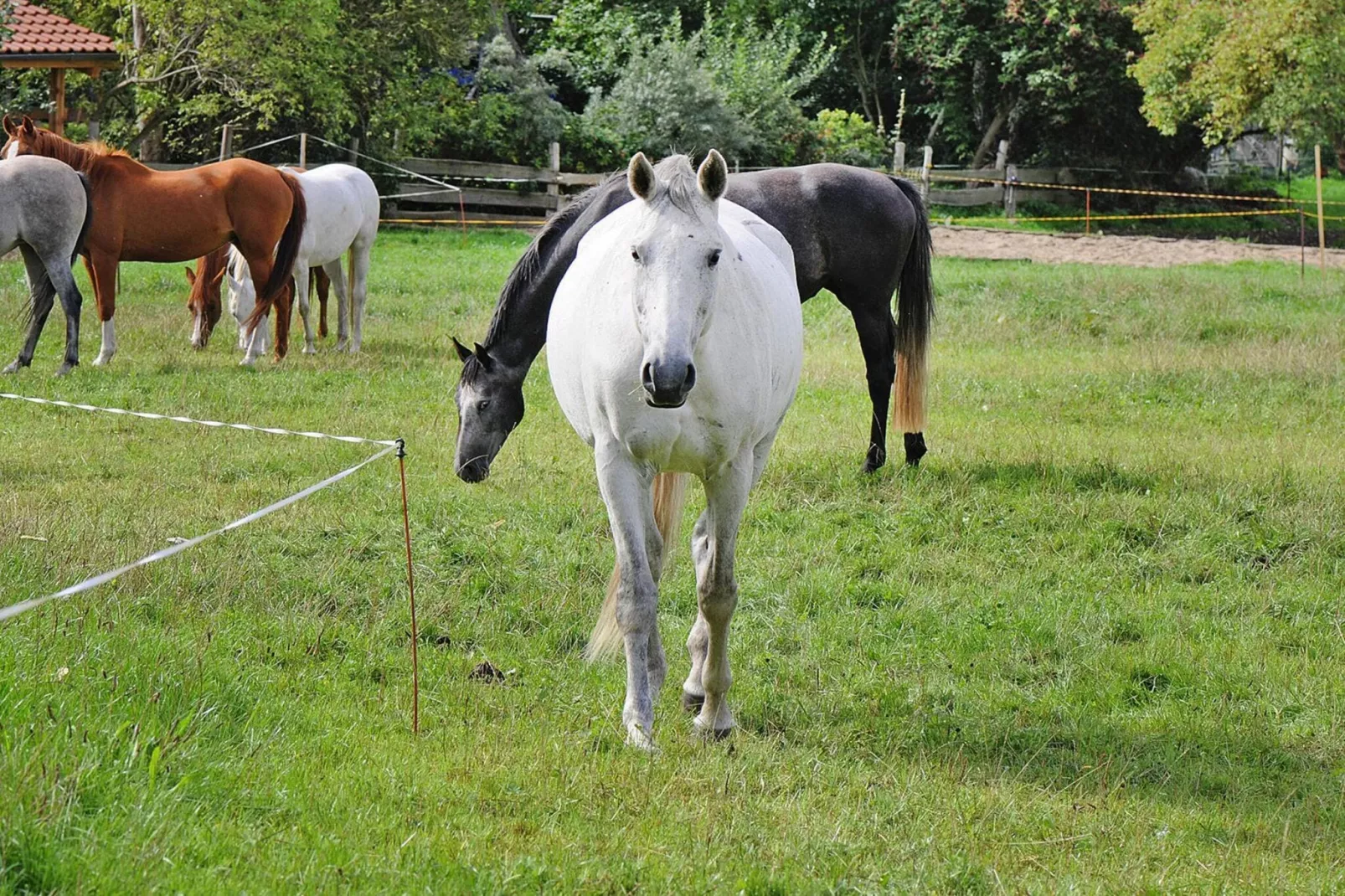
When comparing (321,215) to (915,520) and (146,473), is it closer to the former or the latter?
(146,473)

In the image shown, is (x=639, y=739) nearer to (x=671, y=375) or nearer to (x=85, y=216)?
(x=671, y=375)

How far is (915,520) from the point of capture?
7.46 metres

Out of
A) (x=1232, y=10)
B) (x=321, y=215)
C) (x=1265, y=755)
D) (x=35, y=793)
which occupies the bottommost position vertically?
(x=1265, y=755)

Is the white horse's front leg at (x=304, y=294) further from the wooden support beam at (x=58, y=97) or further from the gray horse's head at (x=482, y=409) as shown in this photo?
the wooden support beam at (x=58, y=97)

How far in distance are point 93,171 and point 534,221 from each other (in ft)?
48.9

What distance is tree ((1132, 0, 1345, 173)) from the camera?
24.3m

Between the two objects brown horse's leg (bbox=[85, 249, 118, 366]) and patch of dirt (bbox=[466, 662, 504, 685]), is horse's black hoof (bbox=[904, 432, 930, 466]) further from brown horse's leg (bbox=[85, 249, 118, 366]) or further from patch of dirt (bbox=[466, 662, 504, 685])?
brown horse's leg (bbox=[85, 249, 118, 366])

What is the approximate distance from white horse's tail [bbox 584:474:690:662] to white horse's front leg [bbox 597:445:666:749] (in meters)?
0.34

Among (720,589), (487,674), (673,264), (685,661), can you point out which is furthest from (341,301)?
(673,264)

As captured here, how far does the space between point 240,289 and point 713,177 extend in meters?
9.95

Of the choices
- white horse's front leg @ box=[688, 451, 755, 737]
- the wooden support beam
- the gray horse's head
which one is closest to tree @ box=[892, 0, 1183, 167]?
the wooden support beam

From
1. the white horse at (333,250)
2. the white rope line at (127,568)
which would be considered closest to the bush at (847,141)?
the white horse at (333,250)

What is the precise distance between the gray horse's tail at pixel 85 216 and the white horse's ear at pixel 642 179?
888 centimetres

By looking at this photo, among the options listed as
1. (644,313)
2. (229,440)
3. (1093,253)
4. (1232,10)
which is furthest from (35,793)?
(1232,10)
